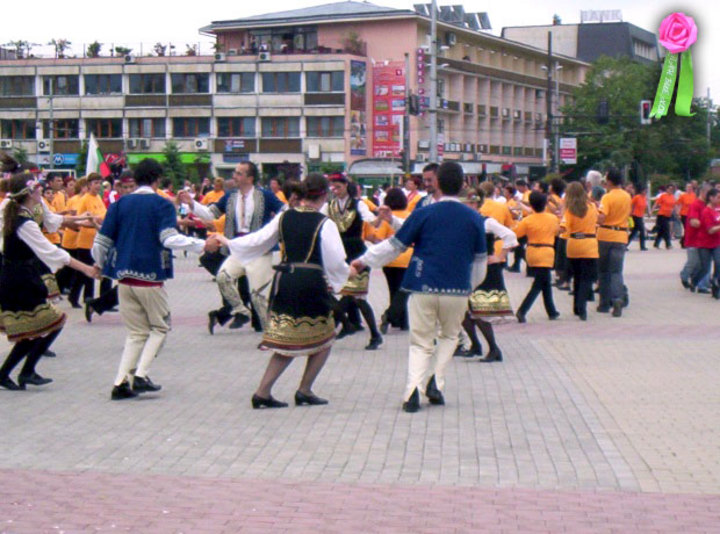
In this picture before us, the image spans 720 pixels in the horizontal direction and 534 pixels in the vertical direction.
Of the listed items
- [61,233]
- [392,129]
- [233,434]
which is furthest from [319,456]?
[392,129]

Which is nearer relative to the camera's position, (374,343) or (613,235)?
(374,343)

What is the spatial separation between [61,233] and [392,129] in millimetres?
65614

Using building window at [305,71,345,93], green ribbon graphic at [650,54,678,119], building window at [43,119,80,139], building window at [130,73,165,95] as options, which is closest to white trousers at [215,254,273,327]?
green ribbon graphic at [650,54,678,119]

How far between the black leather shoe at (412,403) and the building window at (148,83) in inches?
3049

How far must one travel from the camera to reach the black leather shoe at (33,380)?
10.7 m

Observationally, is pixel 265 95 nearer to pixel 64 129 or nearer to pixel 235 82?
pixel 235 82

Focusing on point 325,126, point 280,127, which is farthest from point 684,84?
point 280,127

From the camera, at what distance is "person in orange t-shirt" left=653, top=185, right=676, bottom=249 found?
32000 mm

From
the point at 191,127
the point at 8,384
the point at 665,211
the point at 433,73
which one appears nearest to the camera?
the point at 8,384

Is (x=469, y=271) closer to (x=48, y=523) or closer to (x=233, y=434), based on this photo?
(x=233, y=434)

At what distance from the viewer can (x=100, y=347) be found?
13.7m

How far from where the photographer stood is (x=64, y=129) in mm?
87625

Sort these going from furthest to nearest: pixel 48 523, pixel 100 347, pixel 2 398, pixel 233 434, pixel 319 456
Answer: pixel 100 347, pixel 2 398, pixel 233 434, pixel 319 456, pixel 48 523

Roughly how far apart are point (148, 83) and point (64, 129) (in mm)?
7210
